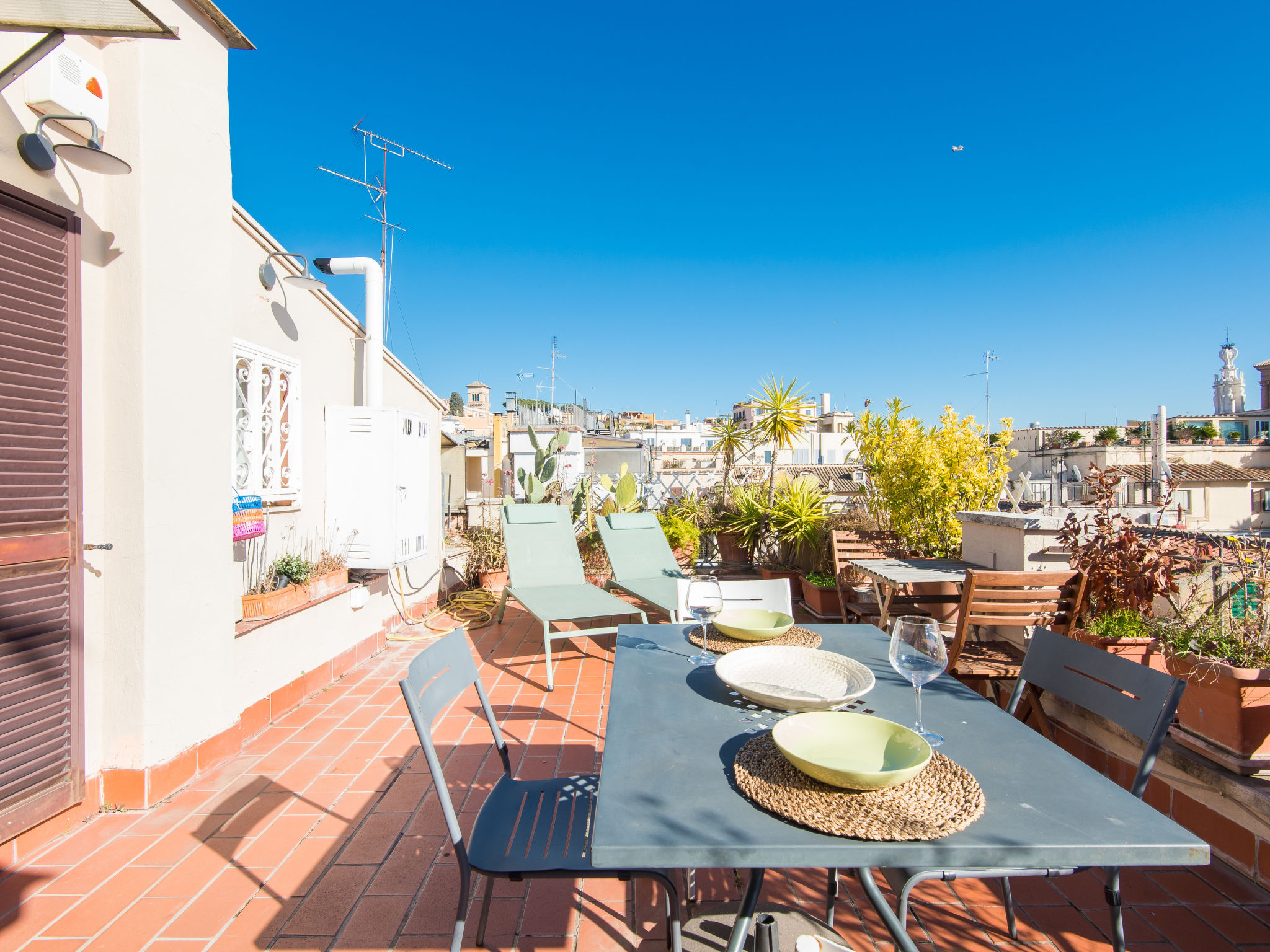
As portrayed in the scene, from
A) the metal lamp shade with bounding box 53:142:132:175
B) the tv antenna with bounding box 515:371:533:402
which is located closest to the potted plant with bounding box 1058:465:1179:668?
the metal lamp shade with bounding box 53:142:132:175

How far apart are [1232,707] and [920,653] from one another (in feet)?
4.39

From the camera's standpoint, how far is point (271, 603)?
326cm

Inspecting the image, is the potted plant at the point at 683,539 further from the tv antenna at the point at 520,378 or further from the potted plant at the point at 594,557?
the tv antenna at the point at 520,378

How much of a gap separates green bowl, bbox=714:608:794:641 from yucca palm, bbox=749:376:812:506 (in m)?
4.87

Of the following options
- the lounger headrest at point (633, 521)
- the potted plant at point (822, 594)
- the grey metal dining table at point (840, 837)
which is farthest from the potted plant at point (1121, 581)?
the lounger headrest at point (633, 521)

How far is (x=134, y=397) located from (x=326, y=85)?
25.4 feet

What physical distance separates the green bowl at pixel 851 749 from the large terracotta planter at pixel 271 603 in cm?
297

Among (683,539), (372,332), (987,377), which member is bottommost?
(683,539)

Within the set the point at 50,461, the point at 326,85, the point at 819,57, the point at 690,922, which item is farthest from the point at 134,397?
the point at 819,57

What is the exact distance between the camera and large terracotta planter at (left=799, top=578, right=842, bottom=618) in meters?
4.82

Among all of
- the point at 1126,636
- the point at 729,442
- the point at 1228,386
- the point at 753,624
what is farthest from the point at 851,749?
the point at 1228,386

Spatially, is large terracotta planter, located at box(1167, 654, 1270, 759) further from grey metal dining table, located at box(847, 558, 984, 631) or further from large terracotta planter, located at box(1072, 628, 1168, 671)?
grey metal dining table, located at box(847, 558, 984, 631)

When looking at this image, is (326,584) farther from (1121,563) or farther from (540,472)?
(1121,563)

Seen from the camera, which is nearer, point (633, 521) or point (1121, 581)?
point (1121, 581)
